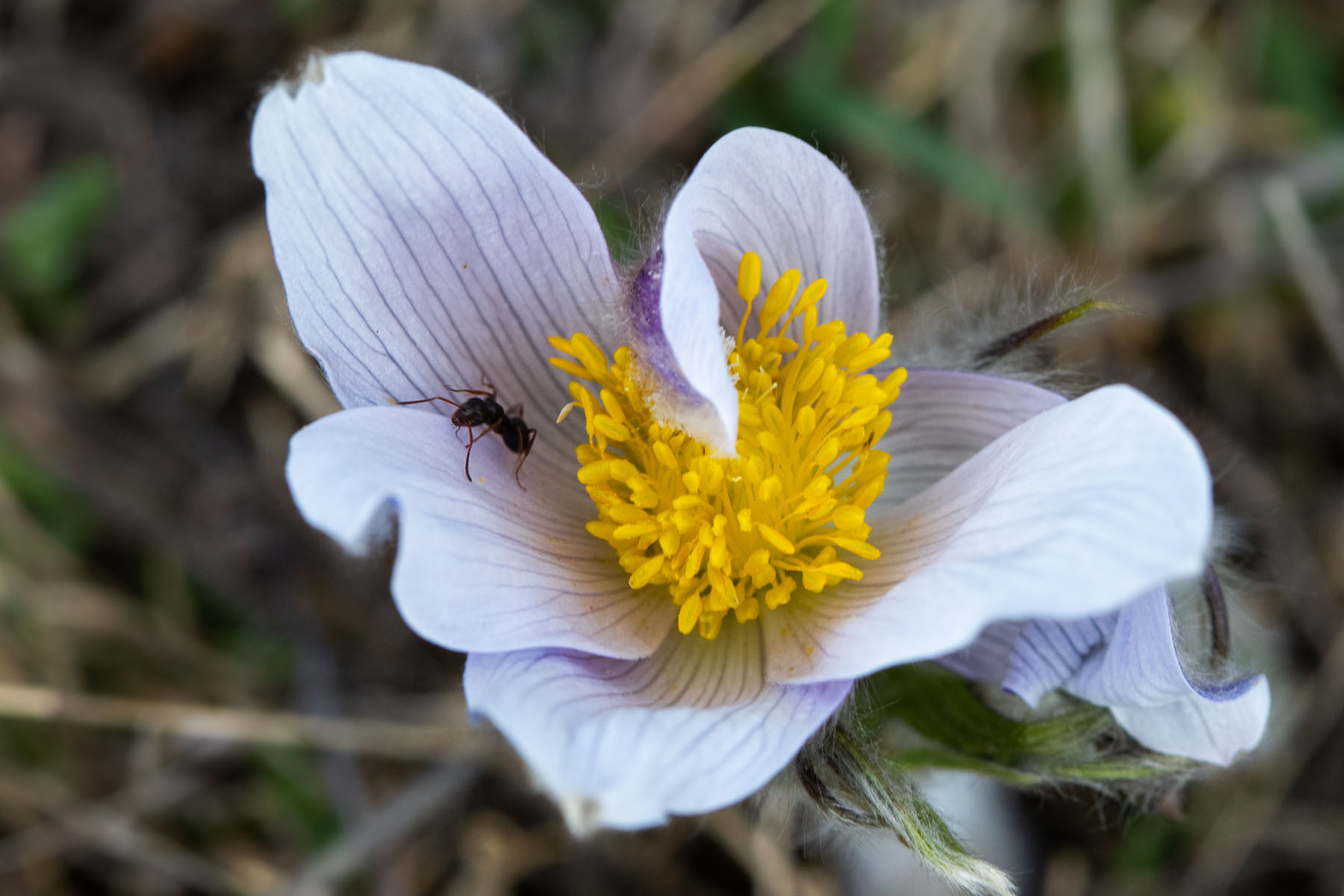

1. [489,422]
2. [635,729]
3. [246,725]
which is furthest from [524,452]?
[246,725]

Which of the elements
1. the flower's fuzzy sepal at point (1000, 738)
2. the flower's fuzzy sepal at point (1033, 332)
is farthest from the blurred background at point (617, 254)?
the flower's fuzzy sepal at point (1000, 738)

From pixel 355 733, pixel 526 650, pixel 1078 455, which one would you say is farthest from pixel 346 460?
pixel 355 733

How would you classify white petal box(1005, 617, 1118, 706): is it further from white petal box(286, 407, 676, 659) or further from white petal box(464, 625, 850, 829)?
white petal box(286, 407, 676, 659)

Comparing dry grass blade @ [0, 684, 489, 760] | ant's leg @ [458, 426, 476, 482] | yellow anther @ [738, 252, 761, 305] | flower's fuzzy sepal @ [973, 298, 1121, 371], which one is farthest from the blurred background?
ant's leg @ [458, 426, 476, 482]

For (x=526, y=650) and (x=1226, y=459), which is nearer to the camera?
(x=526, y=650)

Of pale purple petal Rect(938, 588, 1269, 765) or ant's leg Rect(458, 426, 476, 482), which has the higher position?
ant's leg Rect(458, 426, 476, 482)

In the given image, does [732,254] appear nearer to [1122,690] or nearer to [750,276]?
[750,276]

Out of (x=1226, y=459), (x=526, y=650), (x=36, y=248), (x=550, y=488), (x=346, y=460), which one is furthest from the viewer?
(x=36, y=248)

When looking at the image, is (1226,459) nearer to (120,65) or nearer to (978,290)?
(978,290)
